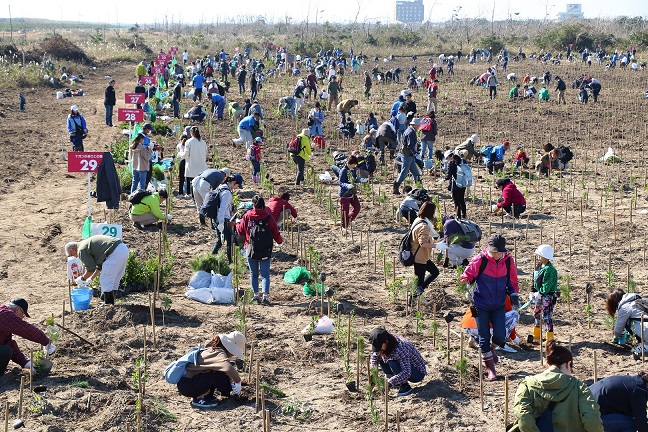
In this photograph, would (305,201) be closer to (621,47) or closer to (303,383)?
(303,383)

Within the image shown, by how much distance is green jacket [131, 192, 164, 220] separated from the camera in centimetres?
1466

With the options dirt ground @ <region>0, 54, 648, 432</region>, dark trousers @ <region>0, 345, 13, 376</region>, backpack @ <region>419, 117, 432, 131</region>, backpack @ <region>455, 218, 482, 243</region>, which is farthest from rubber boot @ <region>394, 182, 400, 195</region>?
dark trousers @ <region>0, 345, 13, 376</region>

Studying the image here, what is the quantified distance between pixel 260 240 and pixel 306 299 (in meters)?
1.12

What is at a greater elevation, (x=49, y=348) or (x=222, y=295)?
(x=49, y=348)

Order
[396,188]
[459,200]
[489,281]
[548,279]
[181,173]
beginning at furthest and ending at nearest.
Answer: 1. [396,188]
2. [181,173]
3. [459,200]
4. [548,279]
5. [489,281]

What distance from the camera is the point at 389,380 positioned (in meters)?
8.37

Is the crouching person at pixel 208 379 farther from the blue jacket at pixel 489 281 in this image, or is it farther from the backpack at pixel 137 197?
the backpack at pixel 137 197

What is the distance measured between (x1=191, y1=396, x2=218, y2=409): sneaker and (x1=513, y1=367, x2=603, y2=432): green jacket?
313cm

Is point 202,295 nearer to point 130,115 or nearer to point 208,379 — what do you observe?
point 208,379

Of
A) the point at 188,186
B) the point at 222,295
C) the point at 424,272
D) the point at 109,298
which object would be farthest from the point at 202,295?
the point at 188,186

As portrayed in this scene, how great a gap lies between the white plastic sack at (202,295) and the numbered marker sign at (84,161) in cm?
297

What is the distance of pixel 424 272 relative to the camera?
36.7 ft

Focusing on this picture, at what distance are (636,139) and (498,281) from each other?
56.0ft

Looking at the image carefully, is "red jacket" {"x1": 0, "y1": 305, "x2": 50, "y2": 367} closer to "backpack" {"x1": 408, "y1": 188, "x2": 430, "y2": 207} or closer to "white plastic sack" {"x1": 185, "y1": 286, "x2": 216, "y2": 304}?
"white plastic sack" {"x1": 185, "y1": 286, "x2": 216, "y2": 304}
